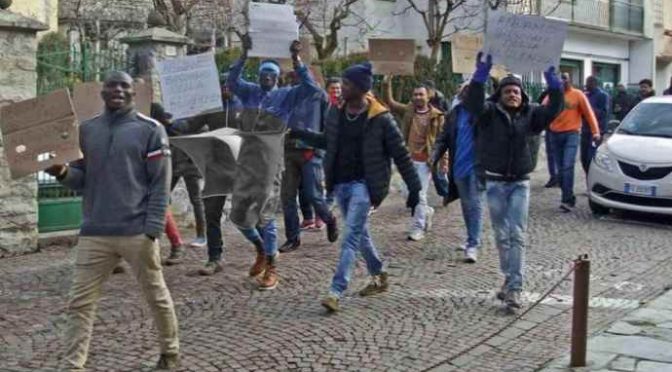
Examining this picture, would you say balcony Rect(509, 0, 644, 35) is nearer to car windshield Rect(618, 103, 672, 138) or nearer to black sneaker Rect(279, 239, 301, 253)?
car windshield Rect(618, 103, 672, 138)

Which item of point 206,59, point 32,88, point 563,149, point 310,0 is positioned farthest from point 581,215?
point 310,0

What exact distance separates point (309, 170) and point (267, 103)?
1.44 meters

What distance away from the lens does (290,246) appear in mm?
9531

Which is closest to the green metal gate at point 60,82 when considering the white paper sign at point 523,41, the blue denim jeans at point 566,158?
the white paper sign at point 523,41

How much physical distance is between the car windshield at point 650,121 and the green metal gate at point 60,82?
6931mm

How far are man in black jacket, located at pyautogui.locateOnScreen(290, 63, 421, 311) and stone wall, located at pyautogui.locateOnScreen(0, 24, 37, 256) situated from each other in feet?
12.5

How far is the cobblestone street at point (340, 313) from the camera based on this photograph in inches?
236

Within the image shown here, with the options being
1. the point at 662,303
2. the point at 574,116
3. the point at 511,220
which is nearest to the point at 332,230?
the point at 511,220

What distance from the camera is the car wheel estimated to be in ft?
39.4

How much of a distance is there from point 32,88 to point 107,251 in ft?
14.9

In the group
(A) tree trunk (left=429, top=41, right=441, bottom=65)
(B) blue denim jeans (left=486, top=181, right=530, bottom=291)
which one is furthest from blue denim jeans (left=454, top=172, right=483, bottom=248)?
(A) tree trunk (left=429, top=41, right=441, bottom=65)

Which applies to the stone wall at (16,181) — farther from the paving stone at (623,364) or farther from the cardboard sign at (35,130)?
the paving stone at (623,364)

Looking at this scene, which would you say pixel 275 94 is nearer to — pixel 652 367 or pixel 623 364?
pixel 623 364

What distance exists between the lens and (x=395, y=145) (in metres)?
7.00
